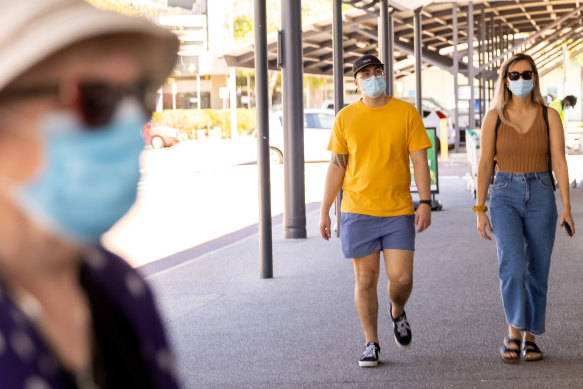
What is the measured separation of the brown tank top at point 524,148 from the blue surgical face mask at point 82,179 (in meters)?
5.15

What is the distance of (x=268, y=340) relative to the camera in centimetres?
695

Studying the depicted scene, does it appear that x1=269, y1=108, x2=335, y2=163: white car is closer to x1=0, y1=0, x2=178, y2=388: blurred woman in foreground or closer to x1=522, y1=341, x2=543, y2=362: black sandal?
x1=522, y1=341, x2=543, y2=362: black sandal

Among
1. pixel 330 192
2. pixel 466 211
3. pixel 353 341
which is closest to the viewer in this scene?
pixel 330 192

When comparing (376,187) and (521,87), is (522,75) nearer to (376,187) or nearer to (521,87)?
(521,87)

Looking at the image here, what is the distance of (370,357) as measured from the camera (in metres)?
6.16

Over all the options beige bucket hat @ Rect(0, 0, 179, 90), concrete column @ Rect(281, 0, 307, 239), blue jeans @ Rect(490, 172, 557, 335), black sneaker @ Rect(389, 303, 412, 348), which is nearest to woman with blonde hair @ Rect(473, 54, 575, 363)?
blue jeans @ Rect(490, 172, 557, 335)

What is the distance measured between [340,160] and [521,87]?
120 centimetres

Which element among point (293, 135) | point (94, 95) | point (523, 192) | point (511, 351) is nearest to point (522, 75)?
point (523, 192)

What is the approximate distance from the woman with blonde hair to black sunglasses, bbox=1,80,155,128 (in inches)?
201

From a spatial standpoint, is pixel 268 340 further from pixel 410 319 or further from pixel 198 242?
pixel 198 242

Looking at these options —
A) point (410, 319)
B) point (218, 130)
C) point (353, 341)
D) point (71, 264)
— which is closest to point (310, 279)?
point (410, 319)

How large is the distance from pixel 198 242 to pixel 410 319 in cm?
589

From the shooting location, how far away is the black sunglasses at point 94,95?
42.8 inches

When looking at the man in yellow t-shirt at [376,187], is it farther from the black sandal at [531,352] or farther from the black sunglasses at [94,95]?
the black sunglasses at [94,95]
